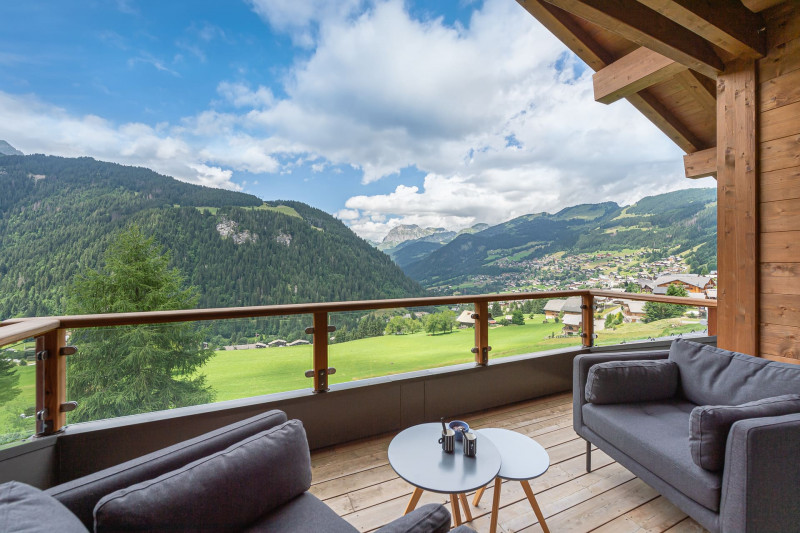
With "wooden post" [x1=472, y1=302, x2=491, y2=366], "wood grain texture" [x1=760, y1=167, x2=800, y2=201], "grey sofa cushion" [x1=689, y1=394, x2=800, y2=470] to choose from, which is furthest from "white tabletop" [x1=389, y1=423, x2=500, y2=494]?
"wood grain texture" [x1=760, y1=167, x2=800, y2=201]

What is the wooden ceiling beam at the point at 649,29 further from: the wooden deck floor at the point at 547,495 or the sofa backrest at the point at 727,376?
the wooden deck floor at the point at 547,495

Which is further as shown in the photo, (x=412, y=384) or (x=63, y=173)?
(x=63, y=173)

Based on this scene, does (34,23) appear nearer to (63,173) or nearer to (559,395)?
(63,173)

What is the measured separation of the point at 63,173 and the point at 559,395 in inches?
1196

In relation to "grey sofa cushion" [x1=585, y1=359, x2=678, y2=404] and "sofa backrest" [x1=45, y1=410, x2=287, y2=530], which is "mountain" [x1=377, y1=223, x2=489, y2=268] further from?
"sofa backrest" [x1=45, y1=410, x2=287, y2=530]

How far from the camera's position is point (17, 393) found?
6.12 ft

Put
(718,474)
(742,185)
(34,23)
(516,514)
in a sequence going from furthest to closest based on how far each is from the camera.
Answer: (34,23), (742,185), (516,514), (718,474)

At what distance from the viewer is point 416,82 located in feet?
22.5

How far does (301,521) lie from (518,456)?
1.10 m

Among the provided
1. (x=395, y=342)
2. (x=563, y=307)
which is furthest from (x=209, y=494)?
(x=563, y=307)

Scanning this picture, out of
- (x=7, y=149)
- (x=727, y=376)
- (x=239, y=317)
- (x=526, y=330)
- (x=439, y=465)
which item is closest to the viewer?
(x=439, y=465)

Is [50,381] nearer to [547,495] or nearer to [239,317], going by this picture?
[239,317]

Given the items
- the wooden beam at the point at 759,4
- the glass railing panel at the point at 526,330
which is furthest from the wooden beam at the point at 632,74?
the glass railing panel at the point at 526,330

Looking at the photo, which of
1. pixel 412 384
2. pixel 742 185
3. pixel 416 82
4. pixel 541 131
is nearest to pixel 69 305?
pixel 412 384
